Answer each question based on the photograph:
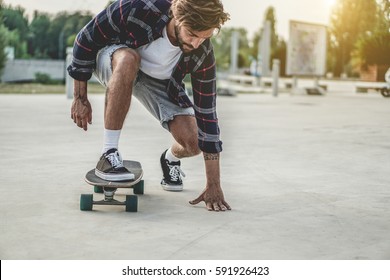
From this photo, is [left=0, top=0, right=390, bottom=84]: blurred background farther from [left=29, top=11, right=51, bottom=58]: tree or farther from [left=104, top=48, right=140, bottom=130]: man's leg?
[left=104, top=48, right=140, bottom=130]: man's leg

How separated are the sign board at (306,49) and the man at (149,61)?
1743 centimetres

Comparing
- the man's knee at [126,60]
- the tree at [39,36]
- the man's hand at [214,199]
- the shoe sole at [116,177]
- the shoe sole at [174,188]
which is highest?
the tree at [39,36]

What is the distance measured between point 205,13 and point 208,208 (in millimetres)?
891

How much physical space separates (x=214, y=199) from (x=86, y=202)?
575 millimetres

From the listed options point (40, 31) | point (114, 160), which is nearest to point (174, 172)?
point (114, 160)

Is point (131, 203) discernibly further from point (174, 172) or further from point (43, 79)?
point (43, 79)

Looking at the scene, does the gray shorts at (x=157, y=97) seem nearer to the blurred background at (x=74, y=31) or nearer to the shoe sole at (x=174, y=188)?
the shoe sole at (x=174, y=188)

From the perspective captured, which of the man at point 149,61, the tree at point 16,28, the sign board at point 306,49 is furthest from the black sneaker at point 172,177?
the sign board at point 306,49

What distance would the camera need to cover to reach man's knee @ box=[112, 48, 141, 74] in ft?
10.1

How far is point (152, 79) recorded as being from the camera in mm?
3500

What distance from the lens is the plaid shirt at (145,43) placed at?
310 centimetres

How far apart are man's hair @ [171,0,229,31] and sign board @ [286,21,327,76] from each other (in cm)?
1778

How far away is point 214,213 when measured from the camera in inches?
125

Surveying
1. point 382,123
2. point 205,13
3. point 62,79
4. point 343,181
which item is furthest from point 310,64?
point 205,13
